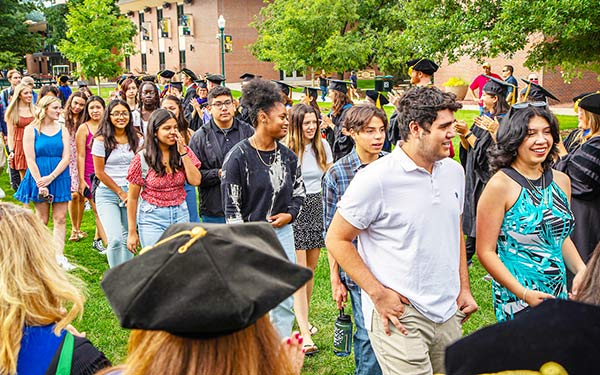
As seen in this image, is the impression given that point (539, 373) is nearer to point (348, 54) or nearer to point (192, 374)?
point (192, 374)

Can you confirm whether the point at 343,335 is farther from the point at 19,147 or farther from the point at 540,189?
the point at 19,147

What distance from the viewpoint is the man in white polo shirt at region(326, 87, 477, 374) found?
11.1 ft

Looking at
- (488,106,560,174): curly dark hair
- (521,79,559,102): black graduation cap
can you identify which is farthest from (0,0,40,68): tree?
(488,106,560,174): curly dark hair

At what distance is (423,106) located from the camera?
3.49 metres

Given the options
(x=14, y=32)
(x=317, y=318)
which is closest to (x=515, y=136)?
(x=317, y=318)

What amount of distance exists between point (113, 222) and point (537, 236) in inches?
167

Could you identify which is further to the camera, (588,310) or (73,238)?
(73,238)

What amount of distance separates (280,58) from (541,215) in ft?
92.2

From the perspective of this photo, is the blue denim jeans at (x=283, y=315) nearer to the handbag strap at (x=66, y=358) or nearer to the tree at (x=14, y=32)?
the handbag strap at (x=66, y=358)

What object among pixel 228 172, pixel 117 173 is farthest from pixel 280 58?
pixel 228 172

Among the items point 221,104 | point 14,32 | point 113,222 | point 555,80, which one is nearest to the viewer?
point 221,104

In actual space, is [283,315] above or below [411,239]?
below

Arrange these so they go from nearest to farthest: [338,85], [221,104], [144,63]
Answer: [221,104], [338,85], [144,63]

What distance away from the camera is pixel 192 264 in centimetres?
165
